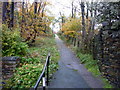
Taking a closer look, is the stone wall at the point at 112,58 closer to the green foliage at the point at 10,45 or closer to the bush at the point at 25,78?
the bush at the point at 25,78

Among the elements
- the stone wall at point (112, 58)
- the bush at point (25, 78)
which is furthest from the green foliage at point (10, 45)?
the stone wall at point (112, 58)

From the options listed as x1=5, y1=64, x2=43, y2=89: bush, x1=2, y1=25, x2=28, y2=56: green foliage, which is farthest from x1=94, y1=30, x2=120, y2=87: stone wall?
x1=2, y1=25, x2=28, y2=56: green foliage

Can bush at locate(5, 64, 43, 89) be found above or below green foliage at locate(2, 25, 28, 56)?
below

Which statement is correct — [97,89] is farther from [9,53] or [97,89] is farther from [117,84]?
[9,53]

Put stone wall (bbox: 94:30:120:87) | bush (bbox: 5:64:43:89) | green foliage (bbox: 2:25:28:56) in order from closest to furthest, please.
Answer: stone wall (bbox: 94:30:120:87), bush (bbox: 5:64:43:89), green foliage (bbox: 2:25:28:56)

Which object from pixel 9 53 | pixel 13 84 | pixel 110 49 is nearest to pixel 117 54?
pixel 110 49

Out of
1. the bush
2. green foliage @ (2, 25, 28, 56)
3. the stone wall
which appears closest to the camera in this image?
the stone wall

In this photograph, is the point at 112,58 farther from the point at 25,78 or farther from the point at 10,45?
the point at 10,45

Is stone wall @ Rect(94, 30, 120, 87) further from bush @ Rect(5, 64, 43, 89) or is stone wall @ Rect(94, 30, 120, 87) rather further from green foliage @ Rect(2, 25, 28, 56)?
green foliage @ Rect(2, 25, 28, 56)

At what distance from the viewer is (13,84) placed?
4.93m

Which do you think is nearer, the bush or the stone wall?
the stone wall

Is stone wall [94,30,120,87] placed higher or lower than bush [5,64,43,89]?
higher

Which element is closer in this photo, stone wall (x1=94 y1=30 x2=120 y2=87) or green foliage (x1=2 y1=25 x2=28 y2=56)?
stone wall (x1=94 y1=30 x2=120 y2=87)

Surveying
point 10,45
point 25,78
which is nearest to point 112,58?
point 25,78
